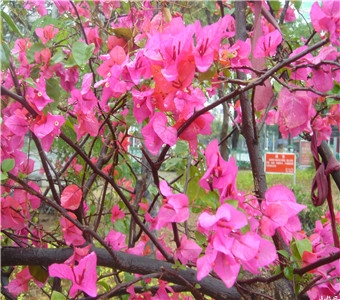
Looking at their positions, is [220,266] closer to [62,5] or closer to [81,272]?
[81,272]

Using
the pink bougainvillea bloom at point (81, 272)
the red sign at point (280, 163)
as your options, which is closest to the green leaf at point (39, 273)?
the pink bougainvillea bloom at point (81, 272)

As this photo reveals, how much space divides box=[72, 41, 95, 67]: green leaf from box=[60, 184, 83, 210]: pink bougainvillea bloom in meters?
0.21

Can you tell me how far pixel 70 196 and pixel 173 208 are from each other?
0.30 metres

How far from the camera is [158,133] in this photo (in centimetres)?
48

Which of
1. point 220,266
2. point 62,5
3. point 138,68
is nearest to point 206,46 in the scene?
point 138,68

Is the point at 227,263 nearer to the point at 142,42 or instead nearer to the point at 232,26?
the point at 142,42

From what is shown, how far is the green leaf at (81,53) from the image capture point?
2.05 feet

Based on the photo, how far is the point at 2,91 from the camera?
50cm

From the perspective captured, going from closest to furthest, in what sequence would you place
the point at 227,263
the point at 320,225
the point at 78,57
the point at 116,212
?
the point at 227,263 < the point at 78,57 < the point at 320,225 < the point at 116,212

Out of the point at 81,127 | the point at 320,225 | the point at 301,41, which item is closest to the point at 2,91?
the point at 81,127

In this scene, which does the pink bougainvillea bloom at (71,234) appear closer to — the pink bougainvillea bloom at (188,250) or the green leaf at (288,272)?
the pink bougainvillea bloom at (188,250)

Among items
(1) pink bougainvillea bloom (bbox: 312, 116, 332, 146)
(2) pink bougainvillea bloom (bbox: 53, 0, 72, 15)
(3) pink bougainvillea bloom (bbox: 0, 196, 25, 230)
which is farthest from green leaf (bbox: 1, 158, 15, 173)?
(2) pink bougainvillea bloom (bbox: 53, 0, 72, 15)

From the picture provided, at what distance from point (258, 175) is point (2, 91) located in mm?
465

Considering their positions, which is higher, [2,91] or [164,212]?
[2,91]
